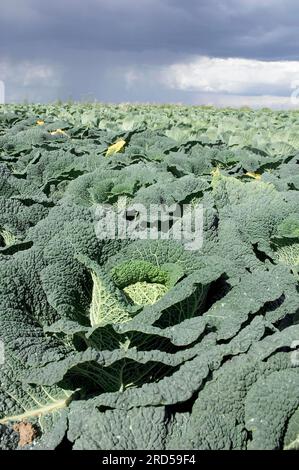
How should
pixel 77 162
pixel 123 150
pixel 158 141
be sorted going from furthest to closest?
pixel 158 141
pixel 123 150
pixel 77 162

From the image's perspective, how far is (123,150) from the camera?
6.41 metres

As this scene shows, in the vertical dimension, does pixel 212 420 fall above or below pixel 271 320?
below

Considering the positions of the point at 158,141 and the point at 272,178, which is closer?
the point at 272,178

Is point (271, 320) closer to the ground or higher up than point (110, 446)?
higher up

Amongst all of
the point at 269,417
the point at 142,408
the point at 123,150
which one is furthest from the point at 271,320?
the point at 123,150

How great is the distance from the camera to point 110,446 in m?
1.81

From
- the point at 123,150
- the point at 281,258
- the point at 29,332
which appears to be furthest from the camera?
the point at 123,150

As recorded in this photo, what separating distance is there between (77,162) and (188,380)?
3.20 metres

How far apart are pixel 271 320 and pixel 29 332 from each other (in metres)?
1.01
